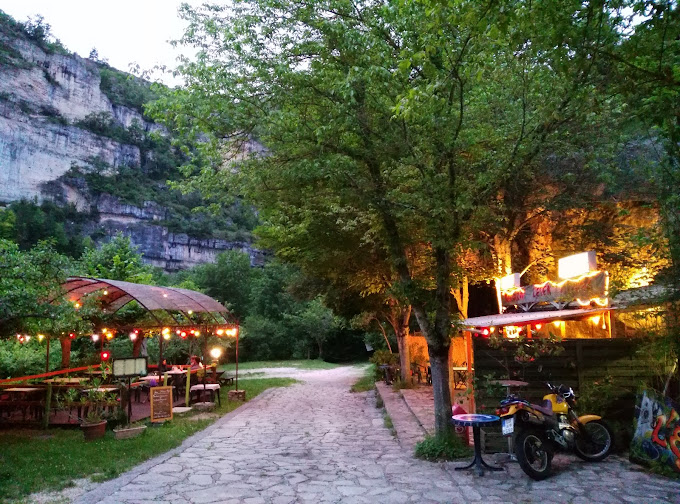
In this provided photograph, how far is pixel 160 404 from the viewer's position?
1014 centimetres

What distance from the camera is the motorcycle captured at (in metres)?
5.60

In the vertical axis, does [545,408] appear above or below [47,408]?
above

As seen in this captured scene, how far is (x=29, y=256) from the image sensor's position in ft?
21.8

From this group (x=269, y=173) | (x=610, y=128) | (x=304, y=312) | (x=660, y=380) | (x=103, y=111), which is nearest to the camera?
(x=660, y=380)

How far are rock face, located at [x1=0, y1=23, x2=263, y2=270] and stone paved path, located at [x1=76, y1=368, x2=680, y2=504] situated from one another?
61.8m

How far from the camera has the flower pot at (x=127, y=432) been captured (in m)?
8.26

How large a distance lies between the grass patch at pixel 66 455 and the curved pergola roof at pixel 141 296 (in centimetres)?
268

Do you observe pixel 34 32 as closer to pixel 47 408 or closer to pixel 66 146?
pixel 66 146

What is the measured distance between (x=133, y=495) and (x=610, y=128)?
34.6 feet

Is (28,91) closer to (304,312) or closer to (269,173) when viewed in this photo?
(304,312)

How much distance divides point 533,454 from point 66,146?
71.4 meters

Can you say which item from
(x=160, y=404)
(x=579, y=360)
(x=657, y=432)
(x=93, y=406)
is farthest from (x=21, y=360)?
(x=657, y=432)

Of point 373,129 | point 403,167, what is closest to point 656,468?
point 403,167

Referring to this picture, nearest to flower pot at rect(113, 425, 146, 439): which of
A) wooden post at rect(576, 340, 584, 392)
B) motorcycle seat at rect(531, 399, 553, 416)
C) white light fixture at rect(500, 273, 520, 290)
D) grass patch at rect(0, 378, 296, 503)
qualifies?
grass patch at rect(0, 378, 296, 503)
